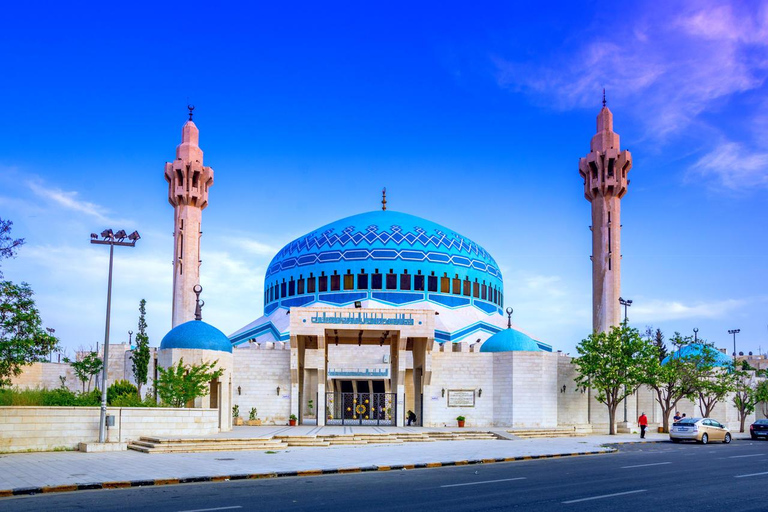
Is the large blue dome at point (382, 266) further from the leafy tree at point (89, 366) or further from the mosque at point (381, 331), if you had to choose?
the leafy tree at point (89, 366)

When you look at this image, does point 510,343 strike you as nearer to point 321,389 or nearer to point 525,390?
point 525,390

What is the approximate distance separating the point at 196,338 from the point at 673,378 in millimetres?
23879

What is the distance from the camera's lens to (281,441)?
26.3m

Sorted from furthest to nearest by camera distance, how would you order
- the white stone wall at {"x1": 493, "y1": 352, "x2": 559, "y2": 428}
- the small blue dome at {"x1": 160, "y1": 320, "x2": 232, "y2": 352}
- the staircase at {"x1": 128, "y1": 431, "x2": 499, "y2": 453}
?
the white stone wall at {"x1": 493, "y1": 352, "x2": 559, "y2": 428}, the small blue dome at {"x1": 160, "y1": 320, "x2": 232, "y2": 352}, the staircase at {"x1": 128, "y1": 431, "x2": 499, "y2": 453}

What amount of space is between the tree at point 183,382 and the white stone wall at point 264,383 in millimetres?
6834

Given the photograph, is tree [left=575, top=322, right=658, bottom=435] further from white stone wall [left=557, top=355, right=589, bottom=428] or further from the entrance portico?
the entrance portico

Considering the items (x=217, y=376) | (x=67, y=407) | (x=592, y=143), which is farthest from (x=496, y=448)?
(x=592, y=143)

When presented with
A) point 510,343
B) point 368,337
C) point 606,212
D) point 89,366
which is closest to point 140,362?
point 89,366

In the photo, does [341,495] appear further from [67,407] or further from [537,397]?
[537,397]

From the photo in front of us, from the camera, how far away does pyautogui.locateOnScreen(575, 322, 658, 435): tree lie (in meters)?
38.3

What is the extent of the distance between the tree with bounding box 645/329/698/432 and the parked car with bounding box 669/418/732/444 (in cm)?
623

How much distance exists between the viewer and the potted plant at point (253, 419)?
37844 millimetres

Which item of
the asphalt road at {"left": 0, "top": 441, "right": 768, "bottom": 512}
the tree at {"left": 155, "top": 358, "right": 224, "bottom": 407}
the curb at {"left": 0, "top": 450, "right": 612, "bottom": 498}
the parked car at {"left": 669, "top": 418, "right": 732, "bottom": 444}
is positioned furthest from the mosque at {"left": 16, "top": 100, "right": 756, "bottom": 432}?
the asphalt road at {"left": 0, "top": 441, "right": 768, "bottom": 512}

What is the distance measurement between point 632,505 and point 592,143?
37.4m
